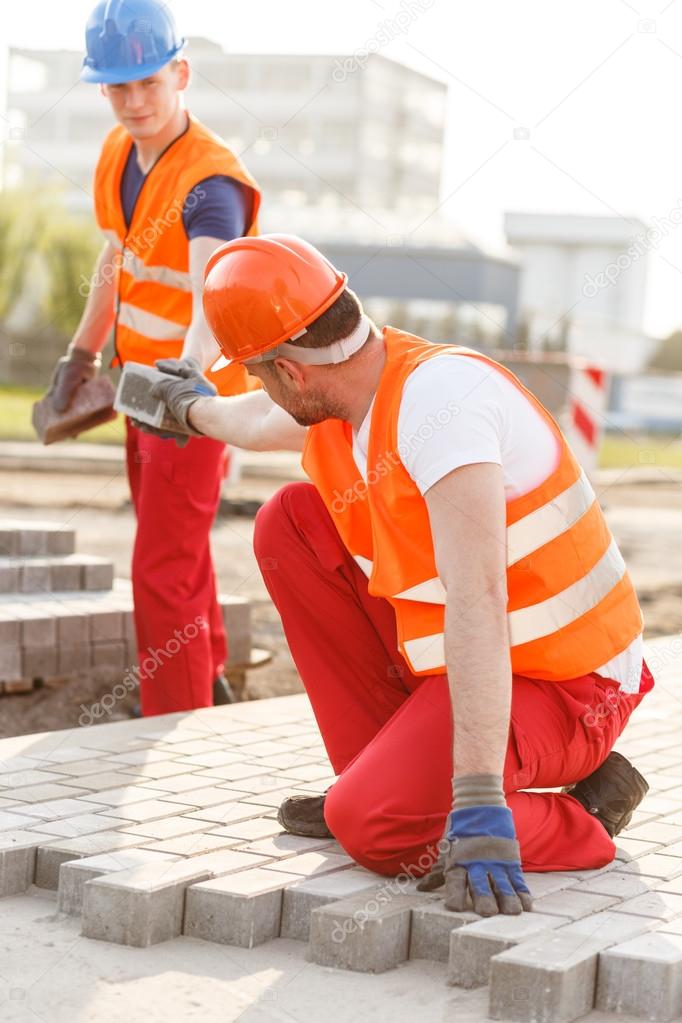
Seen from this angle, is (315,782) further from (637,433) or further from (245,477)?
(637,433)

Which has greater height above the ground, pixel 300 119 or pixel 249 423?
pixel 300 119

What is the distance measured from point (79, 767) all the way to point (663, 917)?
5.59 feet

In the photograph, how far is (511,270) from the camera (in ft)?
158

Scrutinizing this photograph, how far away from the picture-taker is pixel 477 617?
272cm

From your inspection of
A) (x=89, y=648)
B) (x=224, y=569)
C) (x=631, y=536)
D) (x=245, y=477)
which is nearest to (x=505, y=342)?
(x=245, y=477)

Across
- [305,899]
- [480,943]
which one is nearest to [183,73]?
[305,899]

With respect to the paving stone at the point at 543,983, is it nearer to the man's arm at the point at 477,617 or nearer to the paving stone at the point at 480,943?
the paving stone at the point at 480,943

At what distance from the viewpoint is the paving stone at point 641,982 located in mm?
2459

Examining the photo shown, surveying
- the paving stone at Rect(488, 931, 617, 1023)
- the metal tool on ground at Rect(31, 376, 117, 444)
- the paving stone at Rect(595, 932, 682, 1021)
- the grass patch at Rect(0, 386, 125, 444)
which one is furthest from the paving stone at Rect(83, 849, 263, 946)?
the grass patch at Rect(0, 386, 125, 444)

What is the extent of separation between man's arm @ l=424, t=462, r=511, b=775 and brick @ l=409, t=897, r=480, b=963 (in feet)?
0.88

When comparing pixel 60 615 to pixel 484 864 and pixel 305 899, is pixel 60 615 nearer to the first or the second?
pixel 305 899

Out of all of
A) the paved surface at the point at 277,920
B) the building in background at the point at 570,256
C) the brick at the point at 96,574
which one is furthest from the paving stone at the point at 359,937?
the building in background at the point at 570,256

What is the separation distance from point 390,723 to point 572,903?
545 mm

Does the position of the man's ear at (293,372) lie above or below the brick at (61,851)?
above
